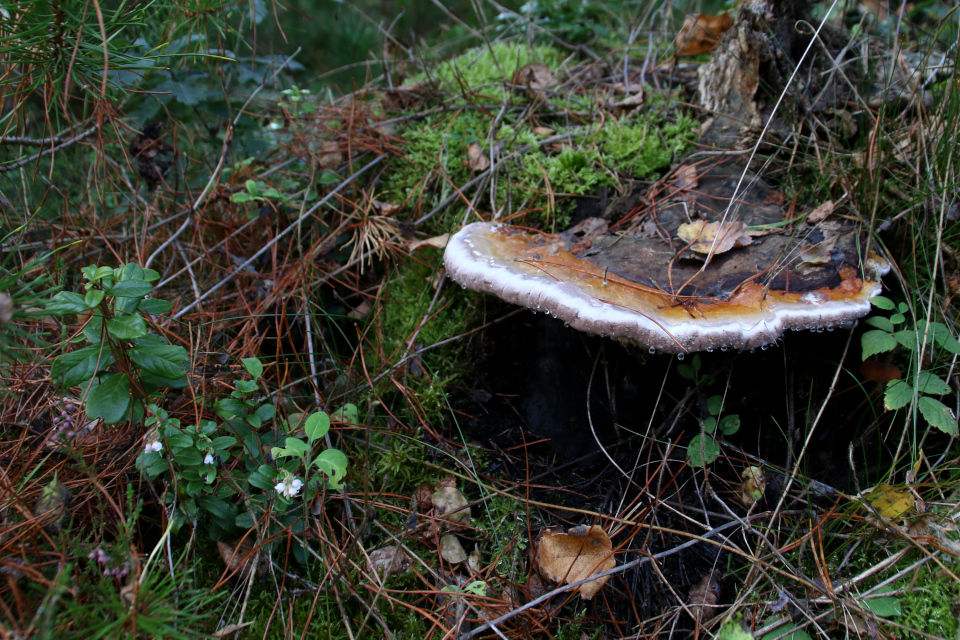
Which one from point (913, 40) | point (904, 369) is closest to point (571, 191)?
point (904, 369)

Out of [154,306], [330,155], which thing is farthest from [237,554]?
[330,155]

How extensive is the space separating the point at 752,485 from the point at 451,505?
3.93ft

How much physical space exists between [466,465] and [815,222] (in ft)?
6.09

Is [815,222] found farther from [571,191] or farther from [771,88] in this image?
[571,191]

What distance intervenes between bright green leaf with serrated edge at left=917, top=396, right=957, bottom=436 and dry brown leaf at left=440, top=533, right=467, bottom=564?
1728mm

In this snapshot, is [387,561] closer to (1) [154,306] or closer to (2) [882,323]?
(1) [154,306]

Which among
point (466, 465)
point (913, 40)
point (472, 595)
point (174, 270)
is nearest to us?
point (472, 595)

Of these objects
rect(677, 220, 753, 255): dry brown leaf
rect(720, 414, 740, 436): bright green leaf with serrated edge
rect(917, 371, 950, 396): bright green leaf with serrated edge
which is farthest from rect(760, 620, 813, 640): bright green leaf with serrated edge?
rect(677, 220, 753, 255): dry brown leaf

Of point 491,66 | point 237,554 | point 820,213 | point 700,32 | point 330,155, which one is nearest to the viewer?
point 237,554

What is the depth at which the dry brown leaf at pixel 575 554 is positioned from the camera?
71.1 inches

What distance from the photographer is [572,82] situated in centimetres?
345

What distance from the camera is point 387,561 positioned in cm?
187

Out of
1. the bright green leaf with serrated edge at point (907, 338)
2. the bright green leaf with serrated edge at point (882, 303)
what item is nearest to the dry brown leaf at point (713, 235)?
the bright green leaf with serrated edge at point (882, 303)

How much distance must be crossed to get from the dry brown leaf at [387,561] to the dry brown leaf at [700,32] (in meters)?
3.25
